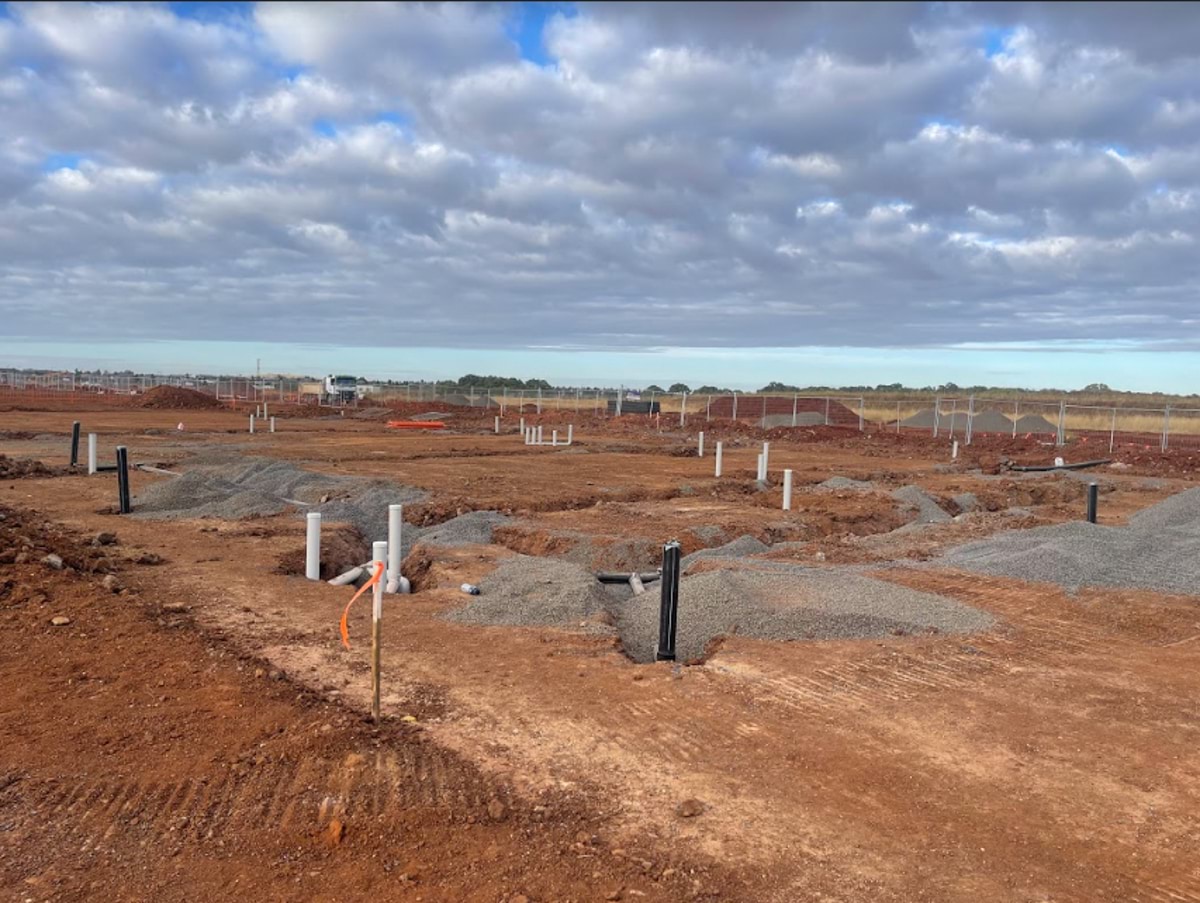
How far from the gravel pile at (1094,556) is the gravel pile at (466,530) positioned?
6.61 metres

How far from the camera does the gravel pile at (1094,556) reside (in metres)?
10.8

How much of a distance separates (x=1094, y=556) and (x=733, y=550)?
470 centimetres

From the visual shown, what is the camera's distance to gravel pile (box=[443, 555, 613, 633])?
8.73 meters

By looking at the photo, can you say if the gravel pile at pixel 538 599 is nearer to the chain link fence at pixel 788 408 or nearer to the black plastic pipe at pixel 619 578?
the black plastic pipe at pixel 619 578

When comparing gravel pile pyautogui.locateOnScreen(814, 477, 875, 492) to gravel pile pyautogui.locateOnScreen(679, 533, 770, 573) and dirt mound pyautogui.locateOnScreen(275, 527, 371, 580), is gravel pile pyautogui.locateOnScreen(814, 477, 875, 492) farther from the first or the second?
dirt mound pyautogui.locateOnScreen(275, 527, 371, 580)

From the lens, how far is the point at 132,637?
7527 millimetres

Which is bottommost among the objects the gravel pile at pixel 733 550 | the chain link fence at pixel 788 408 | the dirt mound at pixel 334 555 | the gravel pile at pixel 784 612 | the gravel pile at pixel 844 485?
the dirt mound at pixel 334 555

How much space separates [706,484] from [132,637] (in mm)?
15552

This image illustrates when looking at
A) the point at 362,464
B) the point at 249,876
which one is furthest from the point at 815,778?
the point at 362,464

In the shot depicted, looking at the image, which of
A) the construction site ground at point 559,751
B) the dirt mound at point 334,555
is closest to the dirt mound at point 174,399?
the dirt mound at point 334,555

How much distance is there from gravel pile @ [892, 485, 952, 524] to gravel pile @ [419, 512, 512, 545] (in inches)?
319

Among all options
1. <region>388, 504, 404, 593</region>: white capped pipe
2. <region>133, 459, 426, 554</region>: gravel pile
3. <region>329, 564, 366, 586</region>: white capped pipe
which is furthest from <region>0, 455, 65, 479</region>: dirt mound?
<region>388, 504, 404, 593</region>: white capped pipe

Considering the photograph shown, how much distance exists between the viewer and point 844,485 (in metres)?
22.4

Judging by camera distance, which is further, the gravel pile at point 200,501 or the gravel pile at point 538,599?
the gravel pile at point 200,501
